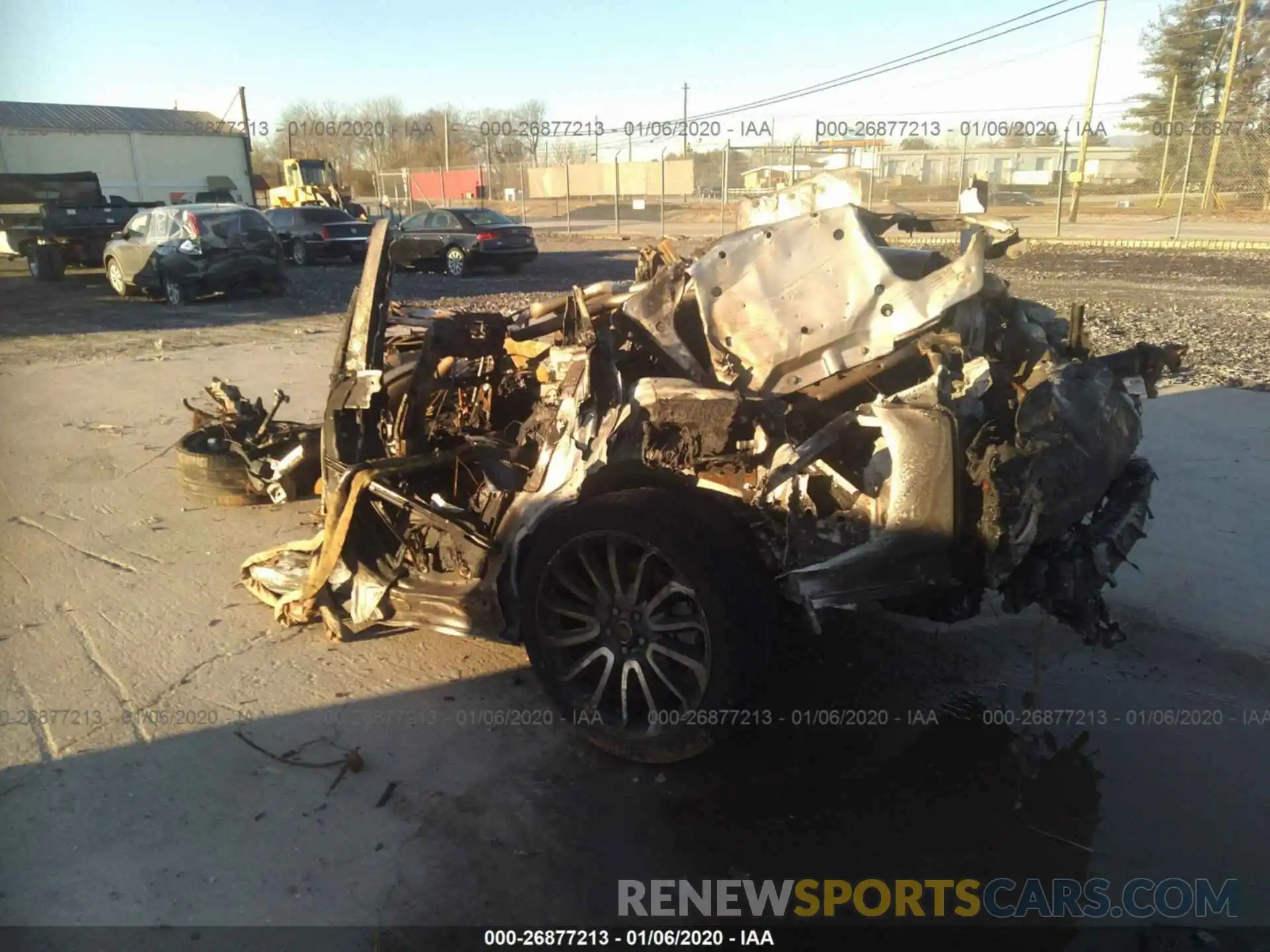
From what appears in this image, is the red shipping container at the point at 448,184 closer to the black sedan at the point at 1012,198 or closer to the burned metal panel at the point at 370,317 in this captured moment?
the black sedan at the point at 1012,198

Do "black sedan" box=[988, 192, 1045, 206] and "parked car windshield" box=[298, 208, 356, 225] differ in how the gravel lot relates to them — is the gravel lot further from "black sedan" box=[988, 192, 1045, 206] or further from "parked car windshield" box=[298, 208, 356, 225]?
"black sedan" box=[988, 192, 1045, 206]

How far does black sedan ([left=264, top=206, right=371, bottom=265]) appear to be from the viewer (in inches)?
890

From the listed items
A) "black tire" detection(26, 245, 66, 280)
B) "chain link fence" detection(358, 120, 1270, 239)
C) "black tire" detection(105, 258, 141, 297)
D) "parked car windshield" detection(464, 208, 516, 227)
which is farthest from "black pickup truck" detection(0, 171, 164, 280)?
"chain link fence" detection(358, 120, 1270, 239)

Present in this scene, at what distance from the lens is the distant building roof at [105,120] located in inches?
1394

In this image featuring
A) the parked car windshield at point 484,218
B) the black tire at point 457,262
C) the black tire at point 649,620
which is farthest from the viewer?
the parked car windshield at point 484,218

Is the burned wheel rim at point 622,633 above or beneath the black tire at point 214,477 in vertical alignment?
above

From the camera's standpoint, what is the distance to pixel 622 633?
3.34m

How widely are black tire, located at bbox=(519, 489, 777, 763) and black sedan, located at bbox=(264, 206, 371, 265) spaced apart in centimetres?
2097

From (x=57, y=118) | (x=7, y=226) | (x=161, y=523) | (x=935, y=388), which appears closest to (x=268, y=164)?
(x=57, y=118)

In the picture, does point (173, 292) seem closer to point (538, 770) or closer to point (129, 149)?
point (538, 770)

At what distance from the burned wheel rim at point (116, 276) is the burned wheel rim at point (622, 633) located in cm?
1676

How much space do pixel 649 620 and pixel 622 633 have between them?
0.44ft

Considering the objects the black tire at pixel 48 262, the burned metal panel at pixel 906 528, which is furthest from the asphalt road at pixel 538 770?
the black tire at pixel 48 262

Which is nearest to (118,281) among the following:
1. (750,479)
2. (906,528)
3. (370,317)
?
(370,317)
